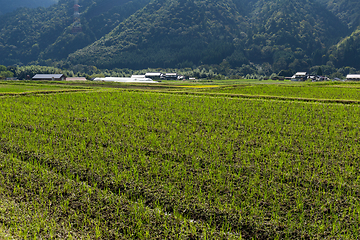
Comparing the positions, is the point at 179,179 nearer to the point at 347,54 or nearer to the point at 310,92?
the point at 310,92

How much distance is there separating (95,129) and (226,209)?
32.3ft

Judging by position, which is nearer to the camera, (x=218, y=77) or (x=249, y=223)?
(x=249, y=223)

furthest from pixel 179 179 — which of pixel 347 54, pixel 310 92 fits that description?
pixel 347 54

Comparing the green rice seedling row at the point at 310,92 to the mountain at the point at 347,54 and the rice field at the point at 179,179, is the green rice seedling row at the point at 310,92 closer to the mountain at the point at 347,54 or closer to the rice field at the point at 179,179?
the rice field at the point at 179,179

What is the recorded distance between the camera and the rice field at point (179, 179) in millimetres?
6410

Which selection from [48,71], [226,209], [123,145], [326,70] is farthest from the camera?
[326,70]

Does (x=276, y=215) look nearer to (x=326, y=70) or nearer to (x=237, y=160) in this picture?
(x=237, y=160)

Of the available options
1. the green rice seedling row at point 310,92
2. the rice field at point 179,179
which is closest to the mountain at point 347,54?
the green rice seedling row at point 310,92

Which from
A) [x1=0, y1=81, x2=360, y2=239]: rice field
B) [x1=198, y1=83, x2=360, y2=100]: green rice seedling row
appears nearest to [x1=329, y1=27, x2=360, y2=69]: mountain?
[x1=198, y1=83, x2=360, y2=100]: green rice seedling row

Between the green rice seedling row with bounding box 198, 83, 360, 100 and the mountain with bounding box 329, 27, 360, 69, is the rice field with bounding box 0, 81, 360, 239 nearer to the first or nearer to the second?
the green rice seedling row with bounding box 198, 83, 360, 100

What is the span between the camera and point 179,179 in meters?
8.59

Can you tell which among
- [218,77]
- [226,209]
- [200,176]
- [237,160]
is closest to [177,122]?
[237,160]

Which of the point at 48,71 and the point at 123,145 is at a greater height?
the point at 48,71

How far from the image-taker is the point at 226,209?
689 cm
